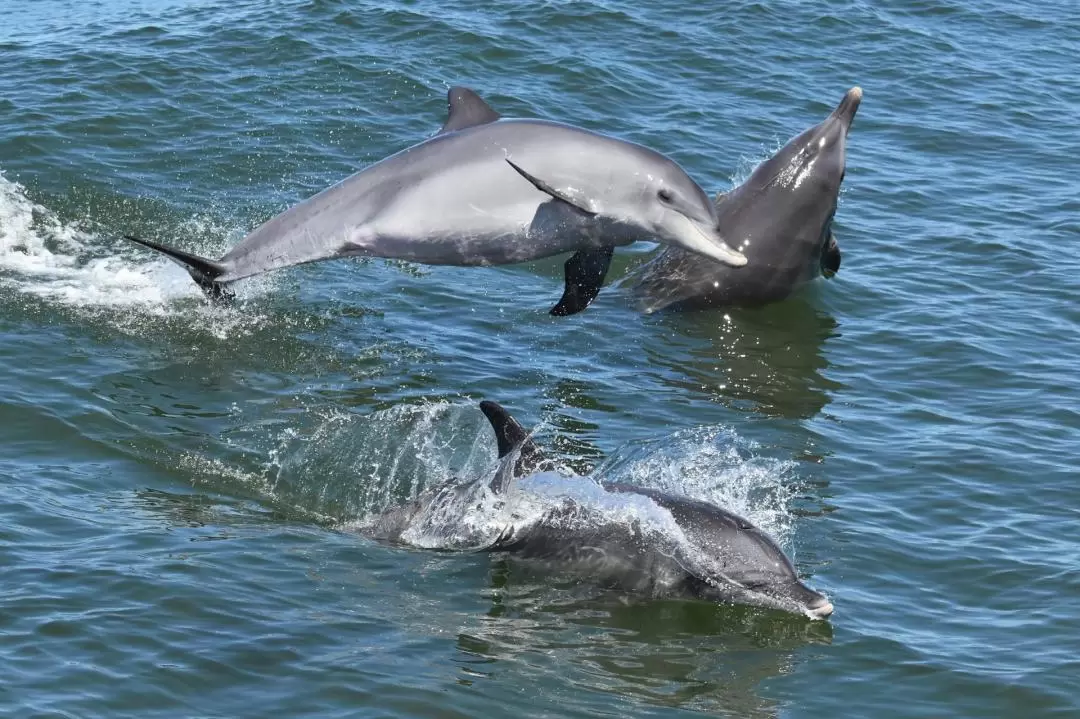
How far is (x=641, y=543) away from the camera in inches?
460

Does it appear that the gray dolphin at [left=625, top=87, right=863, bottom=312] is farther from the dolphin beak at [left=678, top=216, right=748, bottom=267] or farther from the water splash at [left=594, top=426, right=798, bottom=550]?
the dolphin beak at [left=678, top=216, right=748, bottom=267]

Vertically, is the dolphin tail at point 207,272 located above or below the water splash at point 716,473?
above

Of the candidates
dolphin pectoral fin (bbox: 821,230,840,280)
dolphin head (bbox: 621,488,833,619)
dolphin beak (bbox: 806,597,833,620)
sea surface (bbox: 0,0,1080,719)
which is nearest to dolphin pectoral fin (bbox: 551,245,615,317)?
sea surface (bbox: 0,0,1080,719)

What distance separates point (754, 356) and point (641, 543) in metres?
6.53

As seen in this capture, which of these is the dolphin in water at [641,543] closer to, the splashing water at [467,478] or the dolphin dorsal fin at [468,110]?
the splashing water at [467,478]

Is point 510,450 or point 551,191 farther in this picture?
point 551,191

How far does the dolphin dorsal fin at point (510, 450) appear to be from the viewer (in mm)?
11812

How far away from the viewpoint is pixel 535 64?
1085 inches

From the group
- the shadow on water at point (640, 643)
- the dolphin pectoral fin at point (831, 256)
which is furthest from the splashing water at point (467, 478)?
the dolphin pectoral fin at point (831, 256)

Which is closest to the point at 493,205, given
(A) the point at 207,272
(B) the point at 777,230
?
(A) the point at 207,272

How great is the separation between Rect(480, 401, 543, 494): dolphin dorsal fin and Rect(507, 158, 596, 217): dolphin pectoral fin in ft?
6.08

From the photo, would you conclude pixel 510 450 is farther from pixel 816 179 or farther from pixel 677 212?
pixel 816 179

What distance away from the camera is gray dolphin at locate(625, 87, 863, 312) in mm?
18828

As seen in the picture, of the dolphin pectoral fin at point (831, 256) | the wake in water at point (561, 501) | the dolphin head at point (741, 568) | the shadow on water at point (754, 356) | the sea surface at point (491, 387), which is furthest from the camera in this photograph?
the dolphin pectoral fin at point (831, 256)
